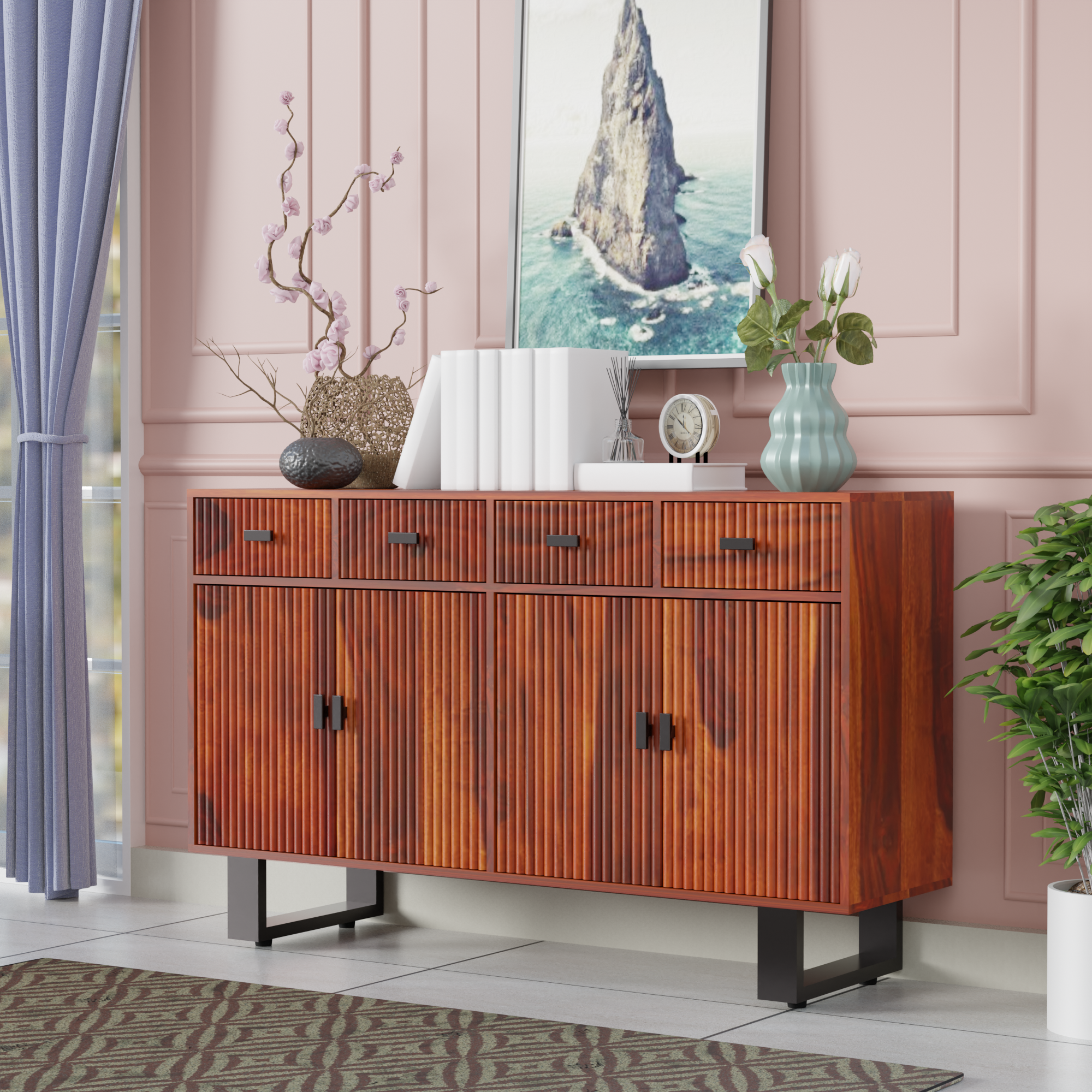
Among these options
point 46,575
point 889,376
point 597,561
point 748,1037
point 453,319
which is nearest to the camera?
point 748,1037

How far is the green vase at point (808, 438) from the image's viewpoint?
3.11 metres

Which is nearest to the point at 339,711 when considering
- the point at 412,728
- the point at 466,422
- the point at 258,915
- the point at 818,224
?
the point at 412,728

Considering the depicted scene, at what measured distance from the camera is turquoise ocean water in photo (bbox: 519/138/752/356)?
11.3 feet

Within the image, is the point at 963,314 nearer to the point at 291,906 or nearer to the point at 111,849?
the point at 291,906

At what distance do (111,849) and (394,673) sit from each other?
1.26 m

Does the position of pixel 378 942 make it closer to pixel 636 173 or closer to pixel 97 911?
pixel 97 911

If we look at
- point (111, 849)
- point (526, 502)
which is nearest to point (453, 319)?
point (526, 502)

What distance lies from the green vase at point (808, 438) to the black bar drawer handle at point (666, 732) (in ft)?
1.56

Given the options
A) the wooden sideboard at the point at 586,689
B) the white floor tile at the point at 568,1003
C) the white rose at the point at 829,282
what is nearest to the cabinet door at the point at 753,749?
the wooden sideboard at the point at 586,689

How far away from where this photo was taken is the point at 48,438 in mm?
4074

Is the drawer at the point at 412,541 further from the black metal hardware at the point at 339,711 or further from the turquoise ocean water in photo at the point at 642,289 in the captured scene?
→ the turquoise ocean water in photo at the point at 642,289

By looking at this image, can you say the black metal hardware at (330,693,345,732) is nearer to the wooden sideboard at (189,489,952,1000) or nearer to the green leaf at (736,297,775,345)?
the wooden sideboard at (189,489,952,1000)

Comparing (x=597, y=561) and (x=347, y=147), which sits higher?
(x=347, y=147)

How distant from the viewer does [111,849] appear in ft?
13.9
